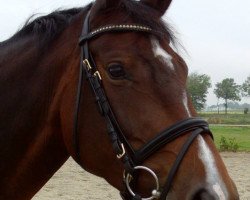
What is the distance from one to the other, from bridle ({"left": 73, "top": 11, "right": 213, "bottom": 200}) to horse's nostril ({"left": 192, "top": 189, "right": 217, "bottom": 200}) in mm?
178

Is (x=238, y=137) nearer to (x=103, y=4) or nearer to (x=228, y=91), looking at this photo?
(x=103, y=4)

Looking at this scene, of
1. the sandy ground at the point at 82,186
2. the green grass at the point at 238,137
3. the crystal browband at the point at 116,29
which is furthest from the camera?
the green grass at the point at 238,137

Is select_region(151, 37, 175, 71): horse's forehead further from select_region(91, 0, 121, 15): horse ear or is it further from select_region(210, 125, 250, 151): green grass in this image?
select_region(210, 125, 250, 151): green grass

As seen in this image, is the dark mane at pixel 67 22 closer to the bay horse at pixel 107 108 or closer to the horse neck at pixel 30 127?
the bay horse at pixel 107 108

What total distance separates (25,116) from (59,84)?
13.8 inches

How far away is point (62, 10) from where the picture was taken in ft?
10.6

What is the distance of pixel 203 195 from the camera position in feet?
7.21

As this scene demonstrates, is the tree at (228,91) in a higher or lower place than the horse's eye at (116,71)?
lower

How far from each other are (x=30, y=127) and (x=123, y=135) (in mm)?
791

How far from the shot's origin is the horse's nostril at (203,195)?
2164 mm

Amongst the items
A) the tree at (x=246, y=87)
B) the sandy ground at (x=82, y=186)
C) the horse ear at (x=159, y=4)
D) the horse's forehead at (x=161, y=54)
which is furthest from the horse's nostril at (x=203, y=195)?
the tree at (x=246, y=87)

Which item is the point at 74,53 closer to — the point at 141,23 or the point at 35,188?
the point at 141,23

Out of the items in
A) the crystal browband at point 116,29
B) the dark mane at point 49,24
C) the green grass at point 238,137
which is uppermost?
the dark mane at point 49,24

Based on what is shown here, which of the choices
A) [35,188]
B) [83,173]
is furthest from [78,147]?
[83,173]
